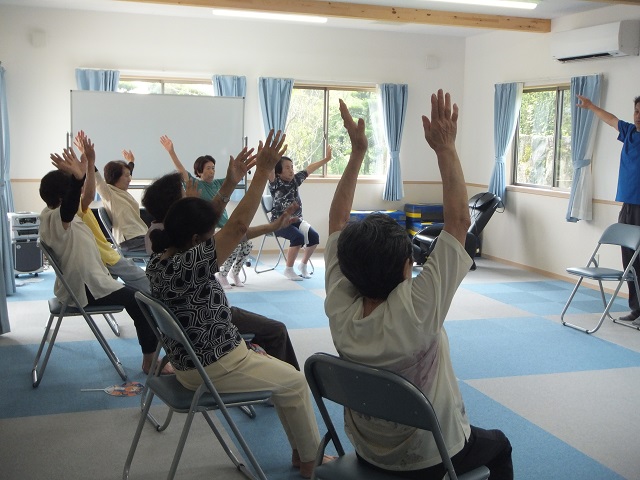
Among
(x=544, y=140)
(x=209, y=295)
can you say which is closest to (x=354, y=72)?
(x=544, y=140)

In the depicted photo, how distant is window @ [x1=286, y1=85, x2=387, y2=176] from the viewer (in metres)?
9.01

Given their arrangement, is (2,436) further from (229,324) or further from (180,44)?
(180,44)

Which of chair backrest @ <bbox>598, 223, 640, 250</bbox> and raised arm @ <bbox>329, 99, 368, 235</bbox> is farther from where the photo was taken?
chair backrest @ <bbox>598, 223, 640, 250</bbox>

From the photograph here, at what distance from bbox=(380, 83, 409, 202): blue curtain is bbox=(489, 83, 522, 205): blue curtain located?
1194 mm

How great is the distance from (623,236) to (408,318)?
14.0 ft

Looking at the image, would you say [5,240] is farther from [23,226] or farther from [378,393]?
[378,393]

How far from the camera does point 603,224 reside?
23.2ft

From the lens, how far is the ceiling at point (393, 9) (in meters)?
6.89

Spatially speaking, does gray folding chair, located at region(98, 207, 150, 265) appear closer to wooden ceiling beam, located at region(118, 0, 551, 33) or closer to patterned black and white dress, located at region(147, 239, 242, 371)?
wooden ceiling beam, located at region(118, 0, 551, 33)

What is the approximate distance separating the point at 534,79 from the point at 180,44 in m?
4.05

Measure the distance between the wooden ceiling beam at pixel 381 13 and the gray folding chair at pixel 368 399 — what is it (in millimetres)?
5288

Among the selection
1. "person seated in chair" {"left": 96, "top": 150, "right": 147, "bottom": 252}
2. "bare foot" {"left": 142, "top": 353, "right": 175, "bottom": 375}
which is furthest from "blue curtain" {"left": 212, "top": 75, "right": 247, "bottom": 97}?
"bare foot" {"left": 142, "top": 353, "right": 175, "bottom": 375}

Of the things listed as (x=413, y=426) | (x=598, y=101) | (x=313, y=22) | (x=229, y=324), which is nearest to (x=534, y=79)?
(x=598, y=101)

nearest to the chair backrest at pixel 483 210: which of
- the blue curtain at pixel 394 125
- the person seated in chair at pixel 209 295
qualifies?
the blue curtain at pixel 394 125
